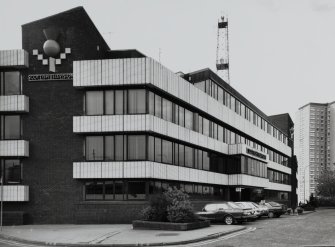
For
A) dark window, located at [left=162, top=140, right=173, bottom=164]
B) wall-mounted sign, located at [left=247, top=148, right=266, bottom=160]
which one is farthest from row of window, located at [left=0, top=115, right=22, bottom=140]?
wall-mounted sign, located at [left=247, top=148, right=266, bottom=160]

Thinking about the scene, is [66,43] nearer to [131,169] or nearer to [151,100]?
[151,100]

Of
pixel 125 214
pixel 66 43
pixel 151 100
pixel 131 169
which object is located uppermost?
pixel 66 43

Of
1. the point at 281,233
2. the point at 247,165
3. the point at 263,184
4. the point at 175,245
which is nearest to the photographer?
the point at 175,245

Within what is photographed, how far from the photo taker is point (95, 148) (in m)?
33.8

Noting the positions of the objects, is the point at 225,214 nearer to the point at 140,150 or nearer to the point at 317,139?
the point at 140,150

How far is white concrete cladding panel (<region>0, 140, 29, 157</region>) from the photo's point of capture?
33688 mm

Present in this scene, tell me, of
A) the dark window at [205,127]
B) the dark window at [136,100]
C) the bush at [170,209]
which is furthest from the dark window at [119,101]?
the dark window at [205,127]

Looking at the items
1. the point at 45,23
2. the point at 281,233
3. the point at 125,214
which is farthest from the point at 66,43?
the point at 281,233

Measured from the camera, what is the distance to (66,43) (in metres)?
34.6

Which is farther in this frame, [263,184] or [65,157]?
[263,184]

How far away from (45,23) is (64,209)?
12.2m

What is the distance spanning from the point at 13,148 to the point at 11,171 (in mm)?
1602

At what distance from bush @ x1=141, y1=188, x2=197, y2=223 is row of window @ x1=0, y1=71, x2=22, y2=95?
12958 millimetres

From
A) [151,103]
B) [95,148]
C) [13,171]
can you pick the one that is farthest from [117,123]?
[13,171]
